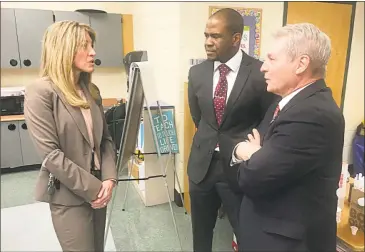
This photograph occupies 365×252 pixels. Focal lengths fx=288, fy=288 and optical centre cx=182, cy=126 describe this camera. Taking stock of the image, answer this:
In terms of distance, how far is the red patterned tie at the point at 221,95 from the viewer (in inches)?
53.1

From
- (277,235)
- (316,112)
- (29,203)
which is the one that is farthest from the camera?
(29,203)

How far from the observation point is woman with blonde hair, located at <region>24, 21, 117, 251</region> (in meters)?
1.01

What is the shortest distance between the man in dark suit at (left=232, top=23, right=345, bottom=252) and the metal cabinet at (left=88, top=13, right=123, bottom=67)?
1180 mm

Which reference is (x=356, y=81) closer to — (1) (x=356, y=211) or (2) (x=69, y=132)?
(1) (x=356, y=211)

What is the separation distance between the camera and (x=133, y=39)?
1888mm

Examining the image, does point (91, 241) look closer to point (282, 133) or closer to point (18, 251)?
point (18, 251)

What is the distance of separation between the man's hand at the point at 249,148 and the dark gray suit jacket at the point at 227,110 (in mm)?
229

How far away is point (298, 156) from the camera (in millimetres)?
775

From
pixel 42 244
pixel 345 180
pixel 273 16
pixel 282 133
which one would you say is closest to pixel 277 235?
pixel 282 133

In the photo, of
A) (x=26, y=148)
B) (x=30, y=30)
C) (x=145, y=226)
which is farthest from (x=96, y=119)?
(x=145, y=226)

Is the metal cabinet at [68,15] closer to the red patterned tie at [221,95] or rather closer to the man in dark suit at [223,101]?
the man in dark suit at [223,101]

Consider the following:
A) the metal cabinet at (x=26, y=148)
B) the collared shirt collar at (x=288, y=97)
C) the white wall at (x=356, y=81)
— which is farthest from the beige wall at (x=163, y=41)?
the white wall at (x=356, y=81)

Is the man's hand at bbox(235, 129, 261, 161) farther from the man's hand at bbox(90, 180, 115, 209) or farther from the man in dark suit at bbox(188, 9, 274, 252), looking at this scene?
the man's hand at bbox(90, 180, 115, 209)

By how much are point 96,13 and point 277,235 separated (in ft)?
5.11
